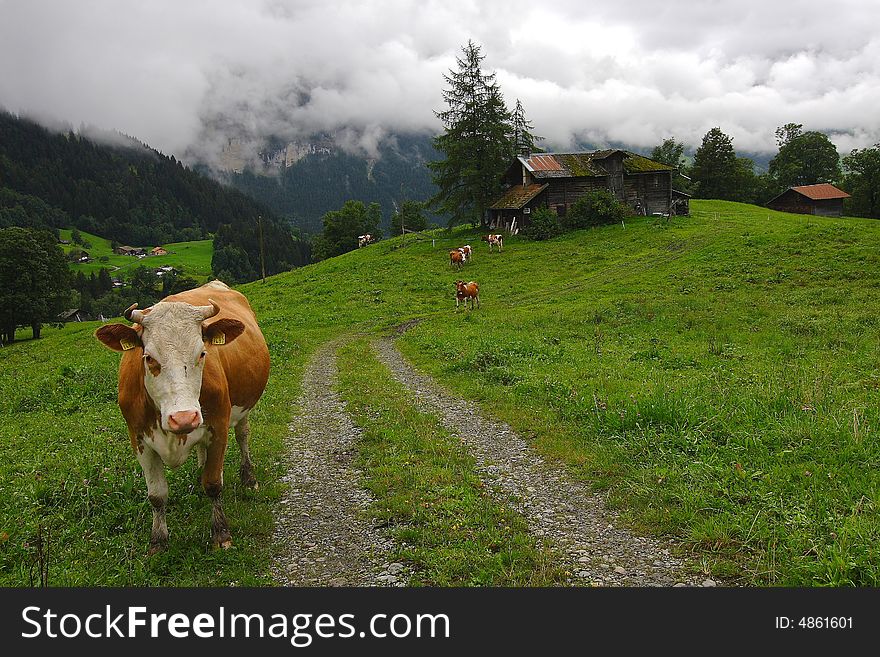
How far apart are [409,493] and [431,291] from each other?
30584 mm

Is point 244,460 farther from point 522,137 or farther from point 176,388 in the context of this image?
point 522,137

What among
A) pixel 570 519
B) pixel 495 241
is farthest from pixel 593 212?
pixel 570 519

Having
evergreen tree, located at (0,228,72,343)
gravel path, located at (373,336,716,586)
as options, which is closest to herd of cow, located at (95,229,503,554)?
gravel path, located at (373,336,716,586)

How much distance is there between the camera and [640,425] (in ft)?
31.3

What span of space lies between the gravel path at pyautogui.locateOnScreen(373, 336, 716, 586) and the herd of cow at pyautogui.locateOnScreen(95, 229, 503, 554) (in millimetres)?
4018

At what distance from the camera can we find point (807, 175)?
325 ft

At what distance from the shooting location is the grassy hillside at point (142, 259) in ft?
491

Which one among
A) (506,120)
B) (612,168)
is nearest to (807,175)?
(612,168)

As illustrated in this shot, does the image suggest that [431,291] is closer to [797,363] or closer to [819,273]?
[819,273]

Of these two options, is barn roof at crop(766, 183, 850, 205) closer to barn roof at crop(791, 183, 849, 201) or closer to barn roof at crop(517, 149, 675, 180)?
barn roof at crop(791, 183, 849, 201)

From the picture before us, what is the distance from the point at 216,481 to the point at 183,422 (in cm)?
171

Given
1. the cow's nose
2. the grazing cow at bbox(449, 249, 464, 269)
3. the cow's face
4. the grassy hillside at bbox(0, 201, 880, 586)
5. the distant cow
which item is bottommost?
the grassy hillside at bbox(0, 201, 880, 586)

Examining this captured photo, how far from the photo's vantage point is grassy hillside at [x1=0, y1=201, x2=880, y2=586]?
584cm

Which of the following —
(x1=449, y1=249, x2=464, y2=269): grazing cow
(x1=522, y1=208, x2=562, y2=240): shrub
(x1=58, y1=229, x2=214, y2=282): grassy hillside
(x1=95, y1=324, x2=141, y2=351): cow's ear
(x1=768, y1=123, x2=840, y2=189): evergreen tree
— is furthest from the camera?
(x1=58, y1=229, x2=214, y2=282): grassy hillside
